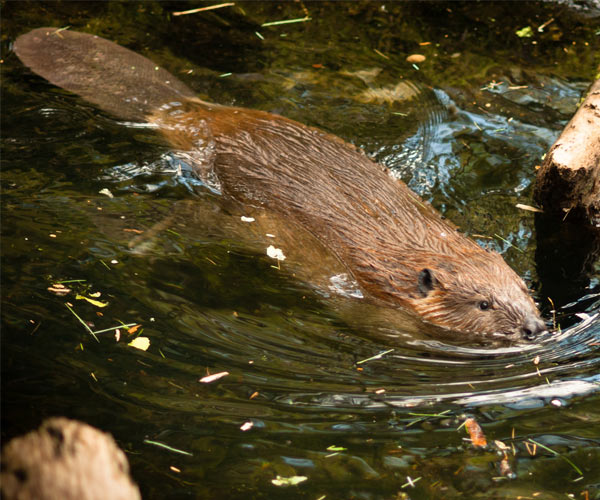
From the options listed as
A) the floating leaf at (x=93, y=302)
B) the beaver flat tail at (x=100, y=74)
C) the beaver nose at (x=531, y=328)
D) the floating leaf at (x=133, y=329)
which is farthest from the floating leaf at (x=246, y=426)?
the beaver flat tail at (x=100, y=74)

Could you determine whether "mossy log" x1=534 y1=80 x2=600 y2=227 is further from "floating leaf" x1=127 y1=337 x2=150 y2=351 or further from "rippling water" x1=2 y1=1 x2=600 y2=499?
"floating leaf" x1=127 y1=337 x2=150 y2=351

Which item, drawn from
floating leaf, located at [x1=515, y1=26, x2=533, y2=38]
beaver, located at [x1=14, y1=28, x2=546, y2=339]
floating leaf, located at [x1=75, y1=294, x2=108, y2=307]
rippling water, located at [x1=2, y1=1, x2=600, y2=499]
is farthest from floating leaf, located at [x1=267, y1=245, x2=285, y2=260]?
floating leaf, located at [x1=515, y1=26, x2=533, y2=38]

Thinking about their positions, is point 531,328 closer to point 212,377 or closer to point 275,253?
point 275,253

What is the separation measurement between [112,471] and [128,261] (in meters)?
2.02

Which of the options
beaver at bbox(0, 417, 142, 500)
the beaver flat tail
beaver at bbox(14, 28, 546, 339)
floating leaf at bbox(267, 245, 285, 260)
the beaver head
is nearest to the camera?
beaver at bbox(0, 417, 142, 500)

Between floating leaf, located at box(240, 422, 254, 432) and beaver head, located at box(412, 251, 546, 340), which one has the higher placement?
beaver head, located at box(412, 251, 546, 340)

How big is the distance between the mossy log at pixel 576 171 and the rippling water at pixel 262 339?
0.94 ft

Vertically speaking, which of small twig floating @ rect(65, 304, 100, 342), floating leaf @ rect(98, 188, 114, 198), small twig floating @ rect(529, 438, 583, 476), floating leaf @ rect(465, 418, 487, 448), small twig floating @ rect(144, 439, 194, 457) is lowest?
small twig floating @ rect(65, 304, 100, 342)

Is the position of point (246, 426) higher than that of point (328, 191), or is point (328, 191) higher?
point (328, 191)

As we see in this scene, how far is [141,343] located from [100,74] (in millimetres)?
2468

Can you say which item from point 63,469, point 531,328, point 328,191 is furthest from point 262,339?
point 63,469

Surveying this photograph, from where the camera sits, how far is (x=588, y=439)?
301 centimetres

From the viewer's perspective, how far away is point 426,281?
3943 millimetres

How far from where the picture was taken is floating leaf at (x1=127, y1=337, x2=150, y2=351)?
11.2 ft
